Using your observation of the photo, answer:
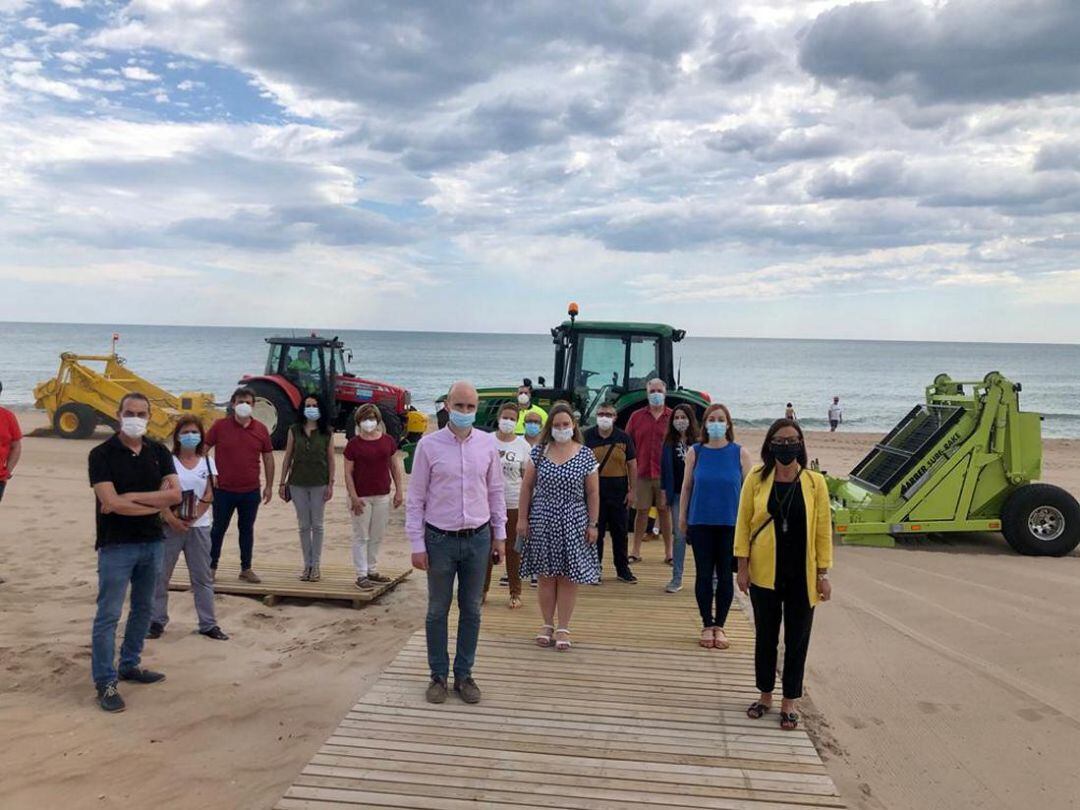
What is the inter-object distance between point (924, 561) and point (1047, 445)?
19.5 m

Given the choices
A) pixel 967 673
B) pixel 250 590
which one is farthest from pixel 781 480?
pixel 250 590

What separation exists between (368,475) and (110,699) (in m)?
2.26

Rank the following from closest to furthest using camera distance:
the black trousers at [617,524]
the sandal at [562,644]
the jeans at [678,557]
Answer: the sandal at [562,644] → the jeans at [678,557] → the black trousers at [617,524]

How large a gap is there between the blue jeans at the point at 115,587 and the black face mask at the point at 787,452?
3205 mm

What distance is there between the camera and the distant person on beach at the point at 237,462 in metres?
5.81

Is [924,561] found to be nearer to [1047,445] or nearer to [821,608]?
[821,608]

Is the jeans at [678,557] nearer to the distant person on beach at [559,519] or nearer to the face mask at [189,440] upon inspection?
the distant person on beach at [559,519]

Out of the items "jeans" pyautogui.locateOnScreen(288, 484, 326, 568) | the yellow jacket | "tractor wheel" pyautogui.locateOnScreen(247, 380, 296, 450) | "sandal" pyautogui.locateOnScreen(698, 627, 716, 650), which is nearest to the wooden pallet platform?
"jeans" pyautogui.locateOnScreen(288, 484, 326, 568)

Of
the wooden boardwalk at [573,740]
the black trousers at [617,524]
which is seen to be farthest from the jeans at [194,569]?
the black trousers at [617,524]

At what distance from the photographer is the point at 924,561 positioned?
822cm

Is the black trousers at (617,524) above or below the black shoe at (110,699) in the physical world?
above

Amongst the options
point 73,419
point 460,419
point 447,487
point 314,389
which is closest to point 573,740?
point 447,487

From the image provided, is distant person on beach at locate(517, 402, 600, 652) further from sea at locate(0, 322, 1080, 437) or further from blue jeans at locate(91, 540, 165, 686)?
sea at locate(0, 322, 1080, 437)

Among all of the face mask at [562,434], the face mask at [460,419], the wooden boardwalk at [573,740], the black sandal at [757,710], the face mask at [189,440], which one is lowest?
the wooden boardwalk at [573,740]
